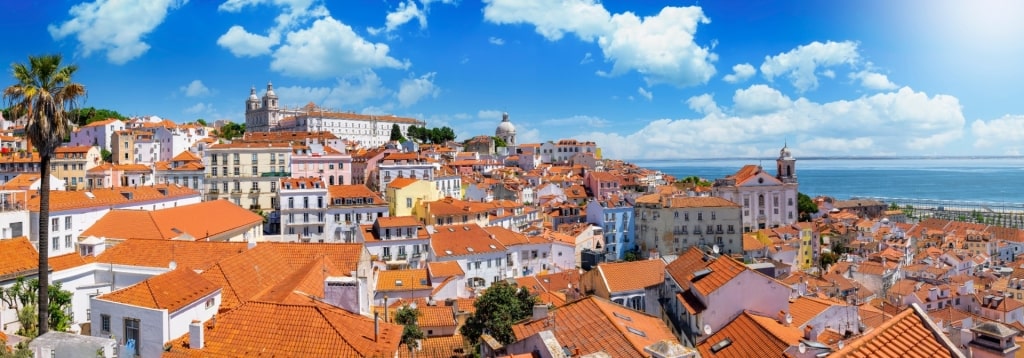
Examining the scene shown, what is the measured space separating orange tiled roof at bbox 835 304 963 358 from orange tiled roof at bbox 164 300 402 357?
7.65 m

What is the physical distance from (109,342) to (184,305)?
70.5 inches

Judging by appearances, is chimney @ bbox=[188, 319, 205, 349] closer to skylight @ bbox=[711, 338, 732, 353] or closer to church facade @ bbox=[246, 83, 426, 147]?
skylight @ bbox=[711, 338, 732, 353]

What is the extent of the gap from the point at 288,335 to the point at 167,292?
372 cm

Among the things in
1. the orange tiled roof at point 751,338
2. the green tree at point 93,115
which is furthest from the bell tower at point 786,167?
A: the green tree at point 93,115

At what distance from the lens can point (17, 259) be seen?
60.5ft

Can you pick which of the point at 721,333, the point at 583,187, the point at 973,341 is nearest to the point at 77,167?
the point at 583,187

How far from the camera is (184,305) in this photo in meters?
12.6

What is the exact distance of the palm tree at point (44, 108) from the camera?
15445 millimetres

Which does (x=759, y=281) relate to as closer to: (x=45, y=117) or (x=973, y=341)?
(x=973, y=341)

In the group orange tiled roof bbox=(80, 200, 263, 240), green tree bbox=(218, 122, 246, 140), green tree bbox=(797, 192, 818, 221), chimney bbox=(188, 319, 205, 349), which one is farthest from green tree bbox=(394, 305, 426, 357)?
green tree bbox=(218, 122, 246, 140)

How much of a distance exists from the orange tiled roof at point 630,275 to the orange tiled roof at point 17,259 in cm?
1866

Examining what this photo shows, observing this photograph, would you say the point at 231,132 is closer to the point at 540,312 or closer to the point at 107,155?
the point at 107,155

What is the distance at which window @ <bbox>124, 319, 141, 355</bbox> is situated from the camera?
1244cm

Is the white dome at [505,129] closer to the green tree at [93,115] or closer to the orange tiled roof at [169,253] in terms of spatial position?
the green tree at [93,115]
